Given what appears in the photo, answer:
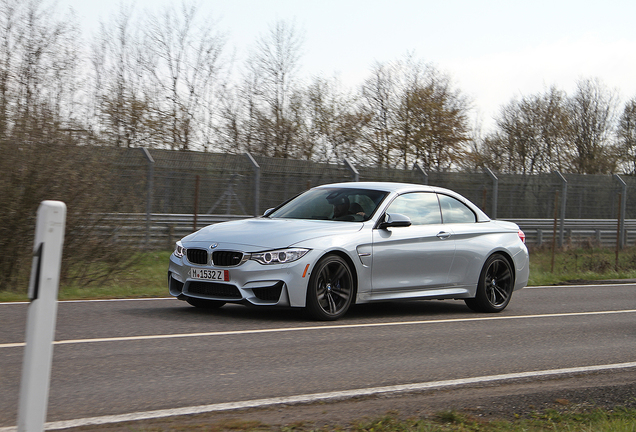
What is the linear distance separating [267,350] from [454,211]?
4330mm

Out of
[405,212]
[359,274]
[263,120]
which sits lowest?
[359,274]

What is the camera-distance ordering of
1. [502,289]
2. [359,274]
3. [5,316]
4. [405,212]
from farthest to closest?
1. [502,289]
2. [405,212]
3. [359,274]
4. [5,316]

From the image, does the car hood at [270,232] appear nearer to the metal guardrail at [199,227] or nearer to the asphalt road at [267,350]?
the asphalt road at [267,350]

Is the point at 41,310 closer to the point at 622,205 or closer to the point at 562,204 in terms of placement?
the point at 562,204

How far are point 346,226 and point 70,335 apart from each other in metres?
3.28

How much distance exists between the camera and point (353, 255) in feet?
29.2

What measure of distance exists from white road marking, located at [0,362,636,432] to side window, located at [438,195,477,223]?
3529 mm

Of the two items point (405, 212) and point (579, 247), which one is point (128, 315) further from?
point (579, 247)

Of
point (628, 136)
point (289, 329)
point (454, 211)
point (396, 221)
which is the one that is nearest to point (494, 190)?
point (454, 211)

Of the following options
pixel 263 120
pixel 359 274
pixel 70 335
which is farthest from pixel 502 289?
pixel 263 120

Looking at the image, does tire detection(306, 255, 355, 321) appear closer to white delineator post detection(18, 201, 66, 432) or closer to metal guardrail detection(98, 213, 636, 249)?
metal guardrail detection(98, 213, 636, 249)

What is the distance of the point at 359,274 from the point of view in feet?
29.5

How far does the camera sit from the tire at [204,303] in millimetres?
8938

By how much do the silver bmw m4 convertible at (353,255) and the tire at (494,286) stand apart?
1cm
